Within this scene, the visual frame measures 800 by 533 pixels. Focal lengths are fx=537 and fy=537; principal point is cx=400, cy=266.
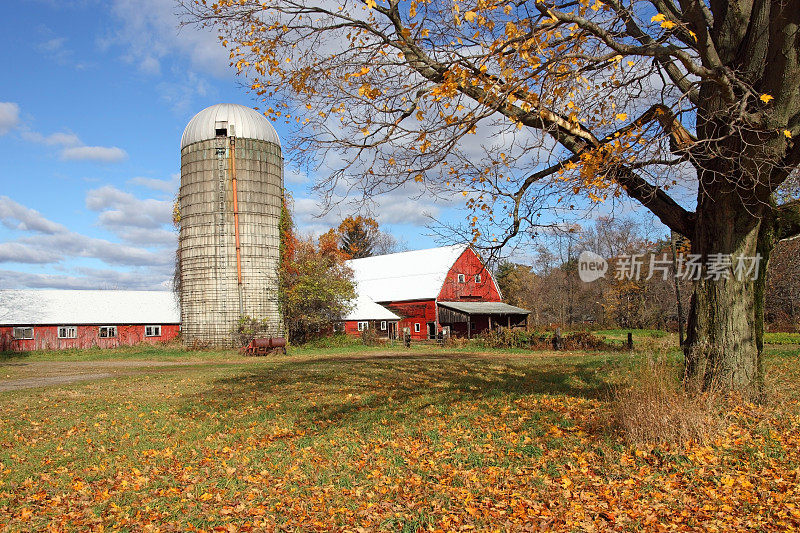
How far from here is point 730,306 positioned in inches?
337

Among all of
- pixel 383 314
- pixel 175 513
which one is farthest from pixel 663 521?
pixel 383 314

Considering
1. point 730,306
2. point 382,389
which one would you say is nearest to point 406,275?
point 382,389

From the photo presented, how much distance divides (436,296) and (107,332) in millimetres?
23470

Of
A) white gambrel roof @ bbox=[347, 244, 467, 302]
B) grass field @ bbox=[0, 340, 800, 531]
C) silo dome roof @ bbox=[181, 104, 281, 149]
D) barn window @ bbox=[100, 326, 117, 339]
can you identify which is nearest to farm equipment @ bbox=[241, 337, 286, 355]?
silo dome roof @ bbox=[181, 104, 281, 149]

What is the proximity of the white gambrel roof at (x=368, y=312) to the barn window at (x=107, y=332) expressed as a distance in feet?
51.6

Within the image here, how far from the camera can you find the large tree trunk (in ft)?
27.8

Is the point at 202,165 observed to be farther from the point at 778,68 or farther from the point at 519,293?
the point at 519,293

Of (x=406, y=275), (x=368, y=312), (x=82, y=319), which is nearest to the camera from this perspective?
(x=82, y=319)

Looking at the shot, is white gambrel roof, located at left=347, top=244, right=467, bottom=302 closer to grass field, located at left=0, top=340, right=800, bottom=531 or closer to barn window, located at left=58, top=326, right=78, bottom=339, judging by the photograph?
barn window, located at left=58, top=326, right=78, bottom=339

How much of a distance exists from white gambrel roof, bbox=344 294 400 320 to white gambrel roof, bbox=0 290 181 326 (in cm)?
1281

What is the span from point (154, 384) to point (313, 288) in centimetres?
1797

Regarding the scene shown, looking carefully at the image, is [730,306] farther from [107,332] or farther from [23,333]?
[23,333]

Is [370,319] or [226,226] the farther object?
[370,319]

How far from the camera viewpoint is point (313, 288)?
34094 millimetres
